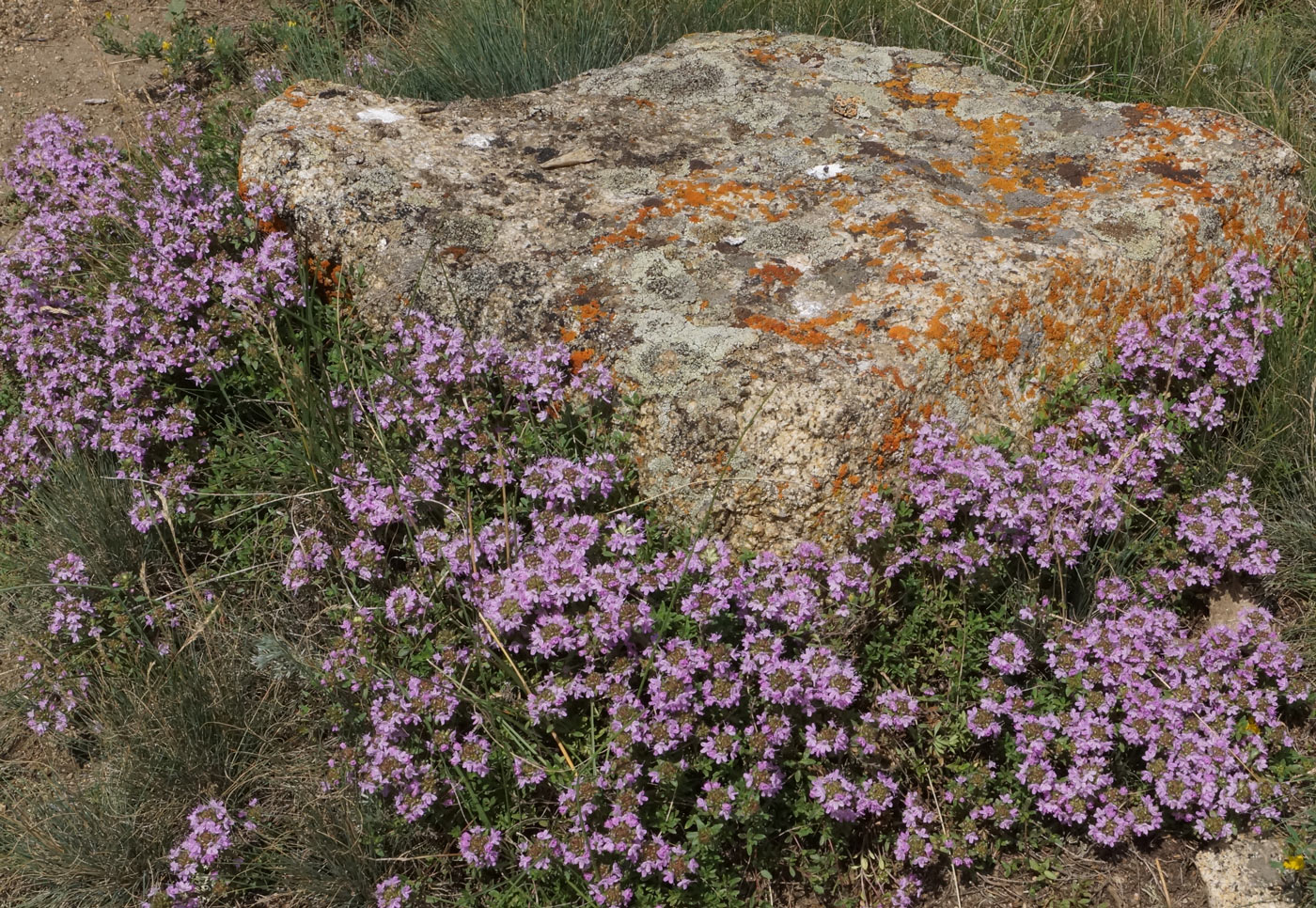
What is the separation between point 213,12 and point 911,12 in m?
5.31

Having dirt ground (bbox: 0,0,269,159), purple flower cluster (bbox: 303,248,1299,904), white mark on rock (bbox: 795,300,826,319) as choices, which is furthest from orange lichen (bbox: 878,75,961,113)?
dirt ground (bbox: 0,0,269,159)

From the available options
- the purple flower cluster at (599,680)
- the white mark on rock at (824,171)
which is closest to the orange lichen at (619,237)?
the purple flower cluster at (599,680)

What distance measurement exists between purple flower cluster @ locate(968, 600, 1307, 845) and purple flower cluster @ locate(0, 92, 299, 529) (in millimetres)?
3439

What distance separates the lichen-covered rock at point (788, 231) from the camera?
12.2 feet

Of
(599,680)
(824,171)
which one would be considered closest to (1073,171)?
(824,171)

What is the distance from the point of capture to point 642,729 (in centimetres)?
325

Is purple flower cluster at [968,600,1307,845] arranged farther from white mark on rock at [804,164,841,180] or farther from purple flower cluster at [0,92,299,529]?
purple flower cluster at [0,92,299,529]

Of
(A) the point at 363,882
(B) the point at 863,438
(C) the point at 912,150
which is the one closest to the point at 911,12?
(C) the point at 912,150

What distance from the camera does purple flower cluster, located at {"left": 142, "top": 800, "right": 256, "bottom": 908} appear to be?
3418 millimetres

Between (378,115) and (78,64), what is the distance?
402 centimetres

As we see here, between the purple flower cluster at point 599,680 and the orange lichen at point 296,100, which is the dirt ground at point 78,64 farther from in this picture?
the purple flower cluster at point 599,680

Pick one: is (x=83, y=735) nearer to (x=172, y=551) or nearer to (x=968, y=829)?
(x=172, y=551)

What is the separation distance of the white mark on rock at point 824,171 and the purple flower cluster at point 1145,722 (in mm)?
2141

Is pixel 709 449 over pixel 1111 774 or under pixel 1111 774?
over
